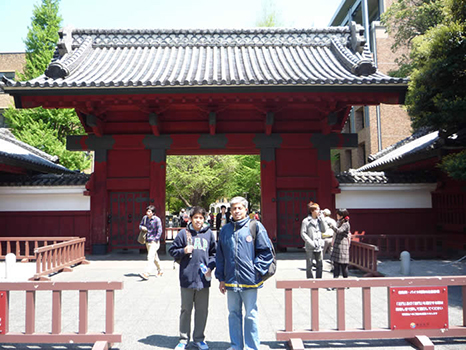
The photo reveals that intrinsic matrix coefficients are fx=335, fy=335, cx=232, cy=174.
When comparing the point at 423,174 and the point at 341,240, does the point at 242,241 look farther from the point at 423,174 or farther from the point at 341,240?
the point at 423,174

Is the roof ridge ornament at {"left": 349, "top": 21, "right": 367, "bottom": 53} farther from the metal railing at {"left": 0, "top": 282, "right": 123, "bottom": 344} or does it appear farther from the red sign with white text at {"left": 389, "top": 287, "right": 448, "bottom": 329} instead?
the metal railing at {"left": 0, "top": 282, "right": 123, "bottom": 344}

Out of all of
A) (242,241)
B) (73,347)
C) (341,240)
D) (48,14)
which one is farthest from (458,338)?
(48,14)

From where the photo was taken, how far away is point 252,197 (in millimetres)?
29828

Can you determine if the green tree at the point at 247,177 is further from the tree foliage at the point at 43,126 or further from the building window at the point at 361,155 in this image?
the tree foliage at the point at 43,126

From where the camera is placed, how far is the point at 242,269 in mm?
3863

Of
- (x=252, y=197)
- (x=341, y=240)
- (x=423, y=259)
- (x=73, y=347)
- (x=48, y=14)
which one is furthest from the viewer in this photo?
(x=252, y=197)

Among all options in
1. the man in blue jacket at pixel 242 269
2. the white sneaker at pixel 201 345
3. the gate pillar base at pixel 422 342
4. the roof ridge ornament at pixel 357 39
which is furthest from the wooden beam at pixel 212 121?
the gate pillar base at pixel 422 342

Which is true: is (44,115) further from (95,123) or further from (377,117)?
(377,117)

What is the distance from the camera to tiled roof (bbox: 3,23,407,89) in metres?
9.77

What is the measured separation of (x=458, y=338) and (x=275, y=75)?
855 cm

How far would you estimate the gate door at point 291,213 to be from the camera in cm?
1101

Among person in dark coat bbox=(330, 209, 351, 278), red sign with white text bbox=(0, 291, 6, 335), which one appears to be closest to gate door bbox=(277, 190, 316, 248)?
person in dark coat bbox=(330, 209, 351, 278)

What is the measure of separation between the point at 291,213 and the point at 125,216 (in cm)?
548

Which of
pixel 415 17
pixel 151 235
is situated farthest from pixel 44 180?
pixel 415 17
